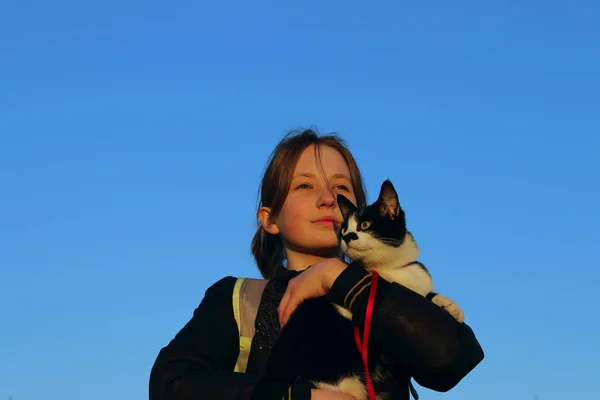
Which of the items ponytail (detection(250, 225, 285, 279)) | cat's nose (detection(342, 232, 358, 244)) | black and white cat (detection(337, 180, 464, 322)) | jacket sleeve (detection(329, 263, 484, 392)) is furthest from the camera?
ponytail (detection(250, 225, 285, 279))

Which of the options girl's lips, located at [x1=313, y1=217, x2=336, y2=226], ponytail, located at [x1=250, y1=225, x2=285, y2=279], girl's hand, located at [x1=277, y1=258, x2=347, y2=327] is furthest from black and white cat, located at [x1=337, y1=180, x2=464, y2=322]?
ponytail, located at [x1=250, y1=225, x2=285, y2=279]

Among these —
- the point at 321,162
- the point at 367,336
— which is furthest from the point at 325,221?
the point at 367,336

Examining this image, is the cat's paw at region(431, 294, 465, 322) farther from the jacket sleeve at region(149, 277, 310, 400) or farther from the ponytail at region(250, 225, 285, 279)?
the ponytail at region(250, 225, 285, 279)

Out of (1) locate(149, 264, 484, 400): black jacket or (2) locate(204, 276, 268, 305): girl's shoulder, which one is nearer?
(1) locate(149, 264, 484, 400): black jacket

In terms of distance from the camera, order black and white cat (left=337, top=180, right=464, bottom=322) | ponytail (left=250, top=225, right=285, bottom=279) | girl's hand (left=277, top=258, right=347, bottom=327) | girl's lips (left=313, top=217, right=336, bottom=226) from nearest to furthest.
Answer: girl's hand (left=277, top=258, right=347, bottom=327), black and white cat (left=337, top=180, right=464, bottom=322), girl's lips (left=313, top=217, right=336, bottom=226), ponytail (left=250, top=225, right=285, bottom=279)

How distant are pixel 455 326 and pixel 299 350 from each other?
85 centimetres

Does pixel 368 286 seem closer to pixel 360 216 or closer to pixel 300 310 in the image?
pixel 300 310

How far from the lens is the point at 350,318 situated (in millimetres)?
3709

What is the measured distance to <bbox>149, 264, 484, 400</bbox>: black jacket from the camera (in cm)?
333

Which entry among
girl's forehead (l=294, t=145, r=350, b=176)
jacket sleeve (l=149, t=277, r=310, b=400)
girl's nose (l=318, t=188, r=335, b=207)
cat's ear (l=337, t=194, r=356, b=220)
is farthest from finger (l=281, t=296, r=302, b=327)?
girl's forehead (l=294, t=145, r=350, b=176)

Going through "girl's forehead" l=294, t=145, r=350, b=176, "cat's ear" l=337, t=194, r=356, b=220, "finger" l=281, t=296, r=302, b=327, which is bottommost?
"finger" l=281, t=296, r=302, b=327

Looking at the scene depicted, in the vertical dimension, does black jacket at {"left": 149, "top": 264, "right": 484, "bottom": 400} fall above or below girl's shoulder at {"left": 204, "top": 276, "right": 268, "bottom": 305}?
below

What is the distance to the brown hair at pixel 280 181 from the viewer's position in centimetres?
489

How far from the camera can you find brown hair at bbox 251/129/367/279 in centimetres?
489
